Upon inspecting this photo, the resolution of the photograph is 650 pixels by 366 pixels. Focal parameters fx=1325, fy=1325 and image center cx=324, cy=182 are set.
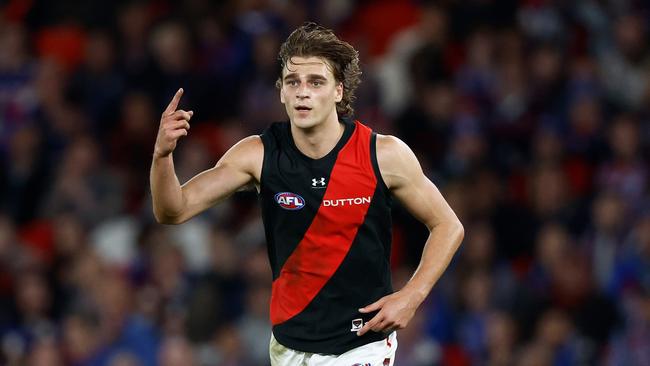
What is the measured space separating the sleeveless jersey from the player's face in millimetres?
217

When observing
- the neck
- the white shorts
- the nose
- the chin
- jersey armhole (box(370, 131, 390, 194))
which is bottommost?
the white shorts

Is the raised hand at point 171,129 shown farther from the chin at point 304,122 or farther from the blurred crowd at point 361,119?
the blurred crowd at point 361,119

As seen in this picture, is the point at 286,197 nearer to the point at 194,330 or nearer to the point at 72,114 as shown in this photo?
the point at 194,330

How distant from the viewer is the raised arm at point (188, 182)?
5.57 m

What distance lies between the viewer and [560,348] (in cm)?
972

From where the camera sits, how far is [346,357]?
5.94 meters

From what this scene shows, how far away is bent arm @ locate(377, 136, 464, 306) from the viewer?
588 cm

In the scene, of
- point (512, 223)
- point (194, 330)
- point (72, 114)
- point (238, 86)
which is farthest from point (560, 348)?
point (72, 114)

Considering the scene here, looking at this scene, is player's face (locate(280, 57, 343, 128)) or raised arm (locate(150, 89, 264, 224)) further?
player's face (locate(280, 57, 343, 128))

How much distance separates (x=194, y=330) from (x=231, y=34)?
338 cm

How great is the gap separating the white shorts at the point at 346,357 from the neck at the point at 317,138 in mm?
888

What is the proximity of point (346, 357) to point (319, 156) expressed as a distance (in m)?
0.91

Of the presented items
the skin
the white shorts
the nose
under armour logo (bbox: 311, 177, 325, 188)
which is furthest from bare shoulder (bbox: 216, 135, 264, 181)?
the white shorts

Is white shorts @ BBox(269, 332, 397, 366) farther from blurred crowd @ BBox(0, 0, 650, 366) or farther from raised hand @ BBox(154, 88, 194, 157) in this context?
blurred crowd @ BBox(0, 0, 650, 366)
